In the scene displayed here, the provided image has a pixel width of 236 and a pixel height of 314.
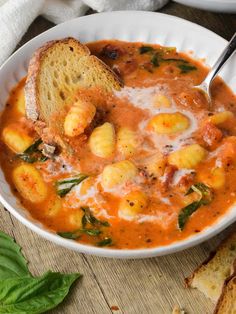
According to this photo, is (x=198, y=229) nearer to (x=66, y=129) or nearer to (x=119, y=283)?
(x=119, y=283)

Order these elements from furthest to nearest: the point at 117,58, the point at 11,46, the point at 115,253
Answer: the point at 11,46 → the point at 117,58 → the point at 115,253

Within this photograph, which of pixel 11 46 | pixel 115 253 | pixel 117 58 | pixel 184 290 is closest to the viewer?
pixel 115 253

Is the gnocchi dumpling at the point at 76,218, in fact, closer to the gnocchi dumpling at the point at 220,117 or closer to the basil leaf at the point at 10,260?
the basil leaf at the point at 10,260

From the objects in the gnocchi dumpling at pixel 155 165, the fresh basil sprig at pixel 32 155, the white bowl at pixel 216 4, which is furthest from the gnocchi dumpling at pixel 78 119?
the white bowl at pixel 216 4

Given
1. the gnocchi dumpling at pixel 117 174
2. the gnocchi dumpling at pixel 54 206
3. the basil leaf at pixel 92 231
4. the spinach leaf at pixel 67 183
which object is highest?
the gnocchi dumpling at pixel 117 174

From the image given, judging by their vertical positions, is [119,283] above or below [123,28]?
below

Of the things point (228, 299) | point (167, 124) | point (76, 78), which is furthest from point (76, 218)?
point (76, 78)

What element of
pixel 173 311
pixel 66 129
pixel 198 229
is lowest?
pixel 173 311

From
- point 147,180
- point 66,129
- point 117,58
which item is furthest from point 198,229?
point 117,58
